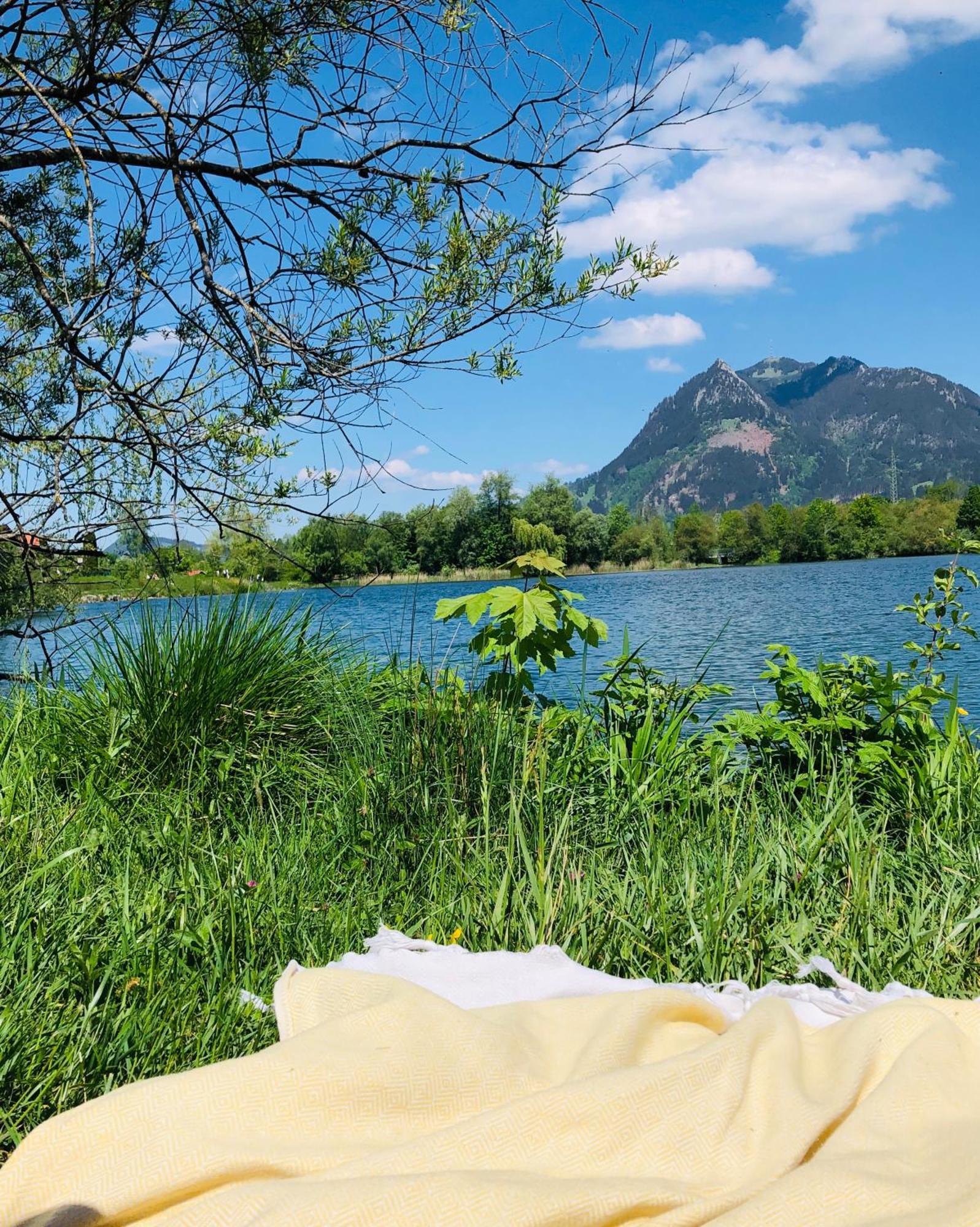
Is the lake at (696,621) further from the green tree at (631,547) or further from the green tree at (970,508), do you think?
the green tree at (970,508)

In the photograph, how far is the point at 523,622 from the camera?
3.86 meters

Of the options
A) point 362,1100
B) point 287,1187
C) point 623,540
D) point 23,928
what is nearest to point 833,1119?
point 362,1100

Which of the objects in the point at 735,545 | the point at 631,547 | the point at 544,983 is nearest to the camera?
the point at 544,983

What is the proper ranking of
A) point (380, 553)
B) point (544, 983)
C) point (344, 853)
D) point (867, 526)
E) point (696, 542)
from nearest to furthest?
point (544, 983) < point (344, 853) < point (380, 553) < point (867, 526) < point (696, 542)

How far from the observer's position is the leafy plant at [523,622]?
3.89 metres

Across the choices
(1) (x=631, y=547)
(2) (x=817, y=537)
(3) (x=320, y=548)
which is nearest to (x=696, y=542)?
(2) (x=817, y=537)

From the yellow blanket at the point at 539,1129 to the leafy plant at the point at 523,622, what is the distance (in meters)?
2.21

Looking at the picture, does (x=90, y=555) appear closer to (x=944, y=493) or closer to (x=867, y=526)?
(x=867, y=526)

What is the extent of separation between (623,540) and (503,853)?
158 feet

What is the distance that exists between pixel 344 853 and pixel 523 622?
1289 millimetres

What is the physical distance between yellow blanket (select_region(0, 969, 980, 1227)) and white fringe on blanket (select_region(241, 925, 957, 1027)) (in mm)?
253

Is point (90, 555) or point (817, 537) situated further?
point (817, 537)

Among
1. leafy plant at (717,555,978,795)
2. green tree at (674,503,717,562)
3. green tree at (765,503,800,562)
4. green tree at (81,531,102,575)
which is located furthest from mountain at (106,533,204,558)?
green tree at (765,503,800,562)

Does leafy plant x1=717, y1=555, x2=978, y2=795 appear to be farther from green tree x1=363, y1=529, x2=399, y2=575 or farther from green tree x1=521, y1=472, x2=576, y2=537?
green tree x1=521, y1=472, x2=576, y2=537
